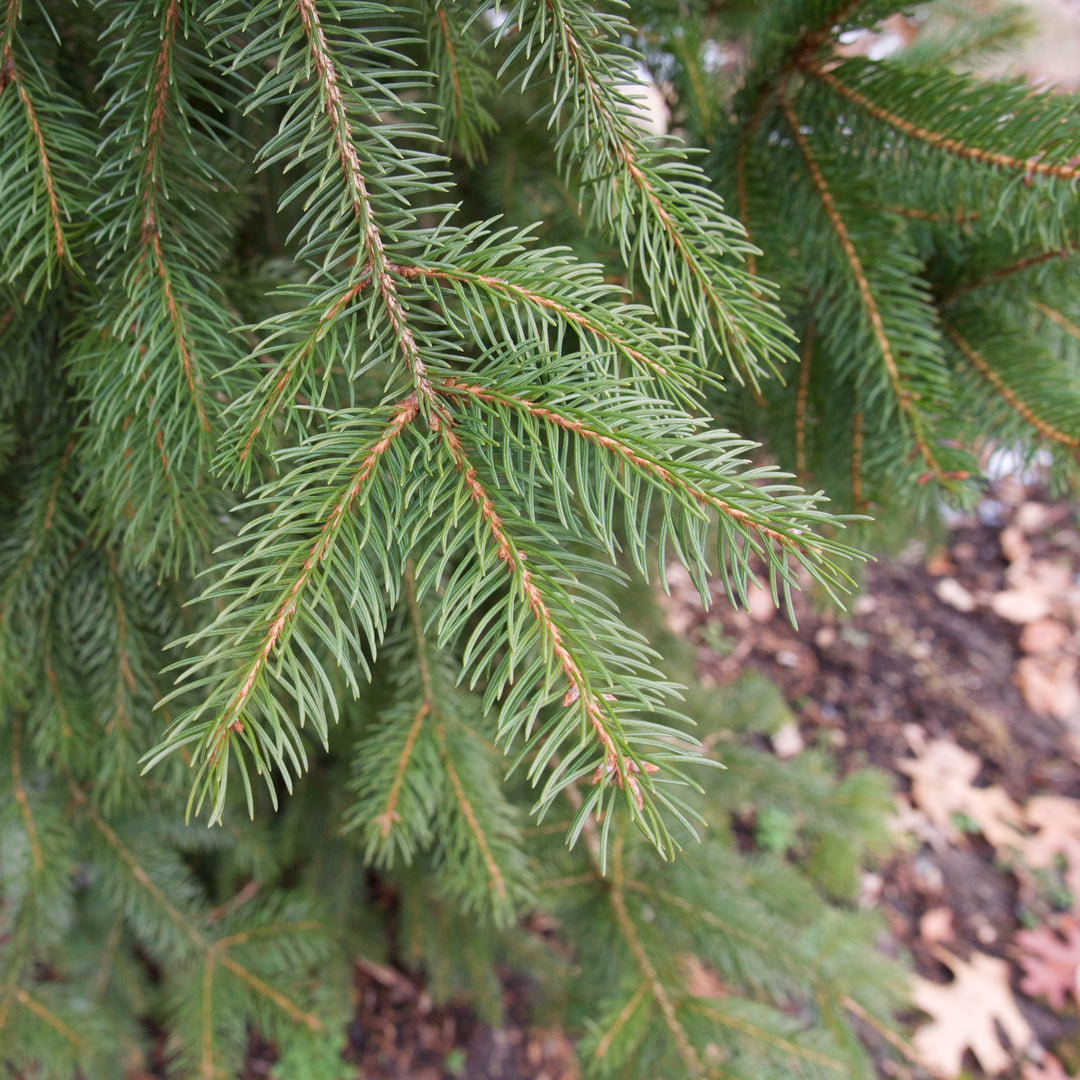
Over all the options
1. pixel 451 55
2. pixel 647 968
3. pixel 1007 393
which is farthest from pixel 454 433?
pixel 647 968

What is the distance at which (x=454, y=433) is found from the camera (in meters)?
0.54

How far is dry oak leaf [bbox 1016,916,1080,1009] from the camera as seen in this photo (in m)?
2.34

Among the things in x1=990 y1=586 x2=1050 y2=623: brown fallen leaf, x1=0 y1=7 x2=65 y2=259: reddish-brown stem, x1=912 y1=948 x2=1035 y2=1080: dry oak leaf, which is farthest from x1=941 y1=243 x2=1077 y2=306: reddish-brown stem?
x1=990 y1=586 x2=1050 y2=623: brown fallen leaf

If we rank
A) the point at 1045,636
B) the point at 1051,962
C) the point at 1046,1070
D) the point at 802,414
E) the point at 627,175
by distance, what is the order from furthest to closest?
the point at 1045,636, the point at 1051,962, the point at 1046,1070, the point at 802,414, the point at 627,175

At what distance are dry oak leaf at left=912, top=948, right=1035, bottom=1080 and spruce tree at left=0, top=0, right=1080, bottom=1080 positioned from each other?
38.8 inches

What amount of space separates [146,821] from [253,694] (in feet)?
3.87

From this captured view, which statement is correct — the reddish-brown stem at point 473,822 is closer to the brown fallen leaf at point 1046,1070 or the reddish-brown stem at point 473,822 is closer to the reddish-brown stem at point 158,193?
the reddish-brown stem at point 158,193

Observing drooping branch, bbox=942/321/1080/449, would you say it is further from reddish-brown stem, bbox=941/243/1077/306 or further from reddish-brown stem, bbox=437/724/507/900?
reddish-brown stem, bbox=437/724/507/900

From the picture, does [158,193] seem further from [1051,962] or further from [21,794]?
[1051,962]

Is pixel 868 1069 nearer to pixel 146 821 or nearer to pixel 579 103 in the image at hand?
pixel 146 821

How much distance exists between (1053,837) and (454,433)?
3208 millimetres

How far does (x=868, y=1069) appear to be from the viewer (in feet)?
4.30

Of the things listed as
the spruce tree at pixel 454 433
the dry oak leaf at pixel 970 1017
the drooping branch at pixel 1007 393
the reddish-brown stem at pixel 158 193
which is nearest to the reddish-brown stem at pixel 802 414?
the spruce tree at pixel 454 433

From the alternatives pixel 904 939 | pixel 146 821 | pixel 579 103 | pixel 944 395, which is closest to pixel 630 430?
pixel 579 103
